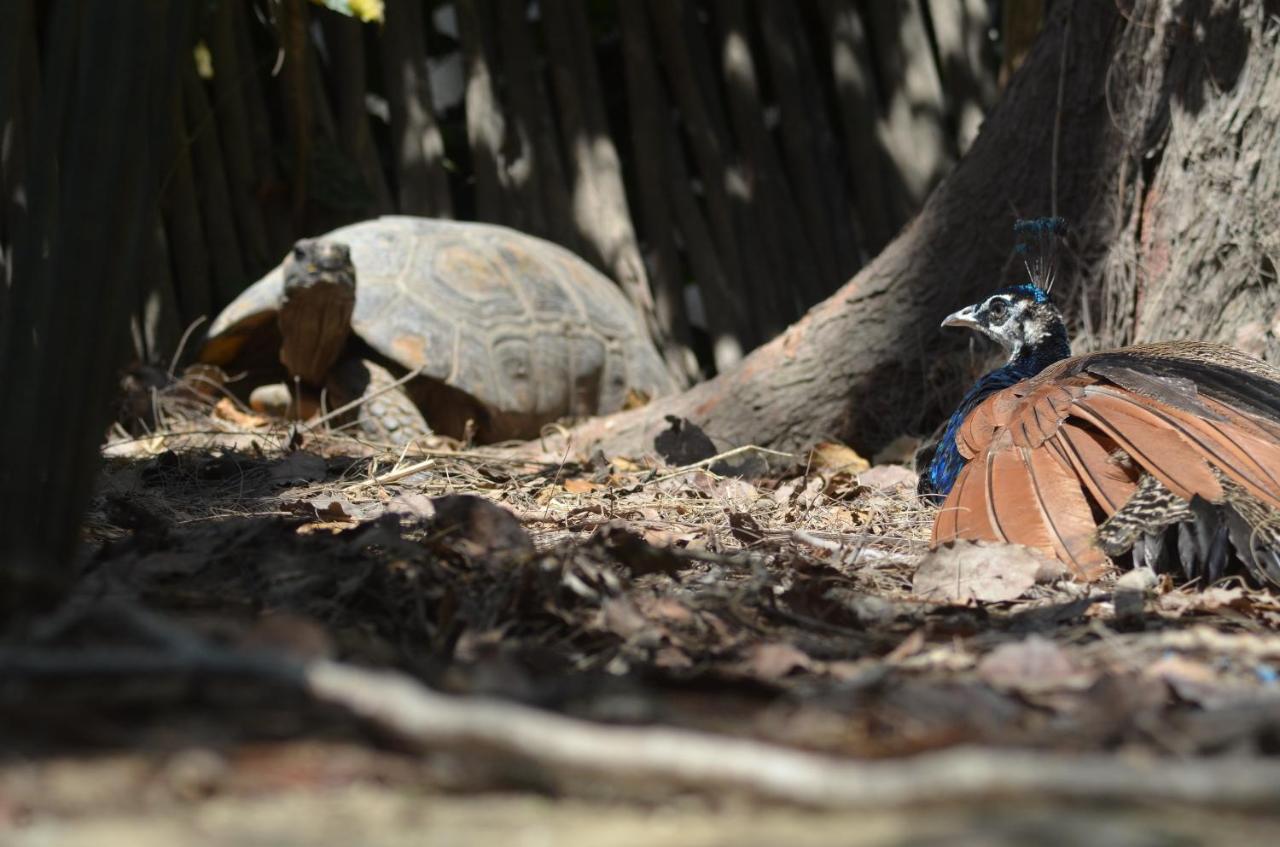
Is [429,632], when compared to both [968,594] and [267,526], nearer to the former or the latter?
[267,526]

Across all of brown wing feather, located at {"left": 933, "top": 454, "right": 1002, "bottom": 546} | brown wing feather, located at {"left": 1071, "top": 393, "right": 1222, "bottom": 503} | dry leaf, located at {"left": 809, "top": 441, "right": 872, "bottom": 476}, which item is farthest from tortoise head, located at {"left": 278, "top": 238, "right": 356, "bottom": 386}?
brown wing feather, located at {"left": 1071, "top": 393, "right": 1222, "bottom": 503}

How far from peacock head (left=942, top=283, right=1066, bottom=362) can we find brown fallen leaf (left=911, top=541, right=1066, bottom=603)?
185 cm

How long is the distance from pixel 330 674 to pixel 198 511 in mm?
2227

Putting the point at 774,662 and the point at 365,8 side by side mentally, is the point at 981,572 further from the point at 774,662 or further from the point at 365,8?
the point at 365,8

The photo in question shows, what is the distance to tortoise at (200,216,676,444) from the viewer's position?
232 inches

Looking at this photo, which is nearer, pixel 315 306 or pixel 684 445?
pixel 684 445

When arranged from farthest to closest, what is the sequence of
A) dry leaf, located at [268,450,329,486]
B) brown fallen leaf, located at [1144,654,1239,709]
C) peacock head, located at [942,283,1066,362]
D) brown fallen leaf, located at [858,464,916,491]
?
peacock head, located at [942,283,1066,362]
brown fallen leaf, located at [858,464,916,491]
dry leaf, located at [268,450,329,486]
brown fallen leaf, located at [1144,654,1239,709]

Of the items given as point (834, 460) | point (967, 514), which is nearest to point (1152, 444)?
point (967, 514)

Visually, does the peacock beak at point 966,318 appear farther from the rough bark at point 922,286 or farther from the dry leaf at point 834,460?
the dry leaf at point 834,460

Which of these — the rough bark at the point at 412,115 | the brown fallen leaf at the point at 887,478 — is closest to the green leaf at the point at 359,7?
the brown fallen leaf at the point at 887,478

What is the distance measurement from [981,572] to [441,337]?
414 centimetres

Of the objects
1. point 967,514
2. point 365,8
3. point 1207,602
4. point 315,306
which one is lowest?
point 1207,602

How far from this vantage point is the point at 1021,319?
4160 mm

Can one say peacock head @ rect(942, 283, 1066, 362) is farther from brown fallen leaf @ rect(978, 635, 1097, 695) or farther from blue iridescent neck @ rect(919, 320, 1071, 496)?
brown fallen leaf @ rect(978, 635, 1097, 695)
